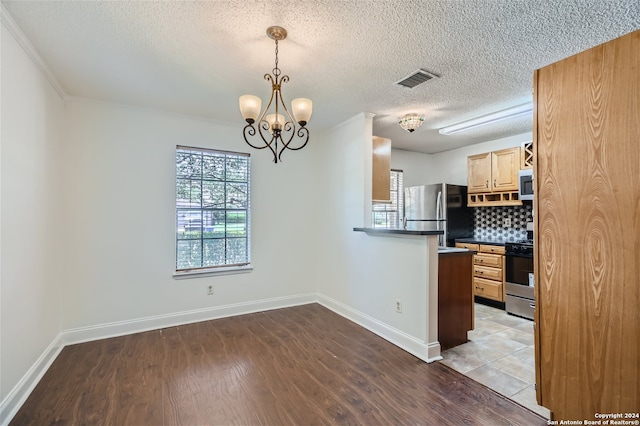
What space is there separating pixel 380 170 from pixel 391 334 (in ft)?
6.40

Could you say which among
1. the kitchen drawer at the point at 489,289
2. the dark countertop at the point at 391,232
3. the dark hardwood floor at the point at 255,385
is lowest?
the dark hardwood floor at the point at 255,385

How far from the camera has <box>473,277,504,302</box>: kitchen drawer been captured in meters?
4.09

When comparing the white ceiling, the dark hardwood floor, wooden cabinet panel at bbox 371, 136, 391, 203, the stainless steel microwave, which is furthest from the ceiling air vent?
the dark hardwood floor

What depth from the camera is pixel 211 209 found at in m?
3.74

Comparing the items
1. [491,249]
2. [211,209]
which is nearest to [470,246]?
[491,249]

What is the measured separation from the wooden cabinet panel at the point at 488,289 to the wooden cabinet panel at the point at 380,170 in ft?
6.49

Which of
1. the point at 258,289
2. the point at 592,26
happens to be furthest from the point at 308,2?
the point at 258,289

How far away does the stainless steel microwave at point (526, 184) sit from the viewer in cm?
391

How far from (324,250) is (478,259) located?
91.5 inches

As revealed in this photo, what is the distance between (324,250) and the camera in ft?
14.1

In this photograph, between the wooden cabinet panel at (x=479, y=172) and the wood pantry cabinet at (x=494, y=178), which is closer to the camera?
the wood pantry cabinet at (x=494, y=178)

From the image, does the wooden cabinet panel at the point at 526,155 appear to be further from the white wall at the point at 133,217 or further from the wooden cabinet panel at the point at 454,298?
the white wall at the point at 133,217

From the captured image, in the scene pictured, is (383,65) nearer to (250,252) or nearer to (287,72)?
(287,72)

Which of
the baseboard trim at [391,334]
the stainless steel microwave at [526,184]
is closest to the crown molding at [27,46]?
the baseboard trim at [391,334]
